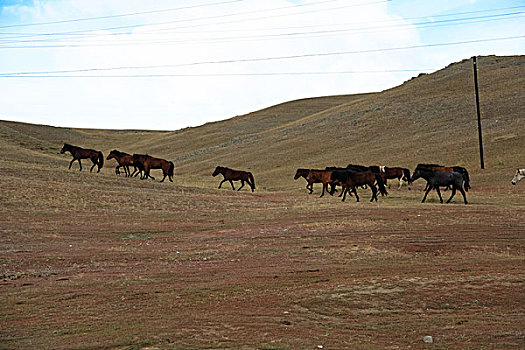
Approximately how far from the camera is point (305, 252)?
1579 centimetres

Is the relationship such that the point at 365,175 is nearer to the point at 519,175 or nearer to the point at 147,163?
the point at 519,175

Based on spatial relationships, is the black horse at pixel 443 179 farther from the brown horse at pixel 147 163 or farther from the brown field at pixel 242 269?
the brown horse at pixel 147 163

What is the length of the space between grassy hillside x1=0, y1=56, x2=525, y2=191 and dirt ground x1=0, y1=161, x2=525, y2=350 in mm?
23304

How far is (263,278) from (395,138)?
184 ft

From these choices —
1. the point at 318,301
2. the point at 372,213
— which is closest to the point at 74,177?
the point at 372,213

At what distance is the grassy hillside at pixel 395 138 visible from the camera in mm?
53875

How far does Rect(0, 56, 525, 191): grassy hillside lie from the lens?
53875mm

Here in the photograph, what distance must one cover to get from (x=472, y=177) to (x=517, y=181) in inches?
291

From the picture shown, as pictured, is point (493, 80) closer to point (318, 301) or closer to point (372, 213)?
point (372, 213)

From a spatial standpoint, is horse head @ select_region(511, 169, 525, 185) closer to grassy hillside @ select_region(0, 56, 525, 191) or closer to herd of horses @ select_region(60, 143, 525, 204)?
herd of horses @ select_region(60, 143, 525, 204)

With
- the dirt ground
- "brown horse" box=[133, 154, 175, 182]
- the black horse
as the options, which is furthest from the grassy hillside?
the dirt ground

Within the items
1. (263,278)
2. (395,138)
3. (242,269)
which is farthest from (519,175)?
(395,138)

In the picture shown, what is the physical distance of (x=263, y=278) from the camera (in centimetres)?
1259

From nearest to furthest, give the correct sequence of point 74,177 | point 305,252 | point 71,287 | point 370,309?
point 370,309 → point 71,287 → point 305,252 → point 74,177
